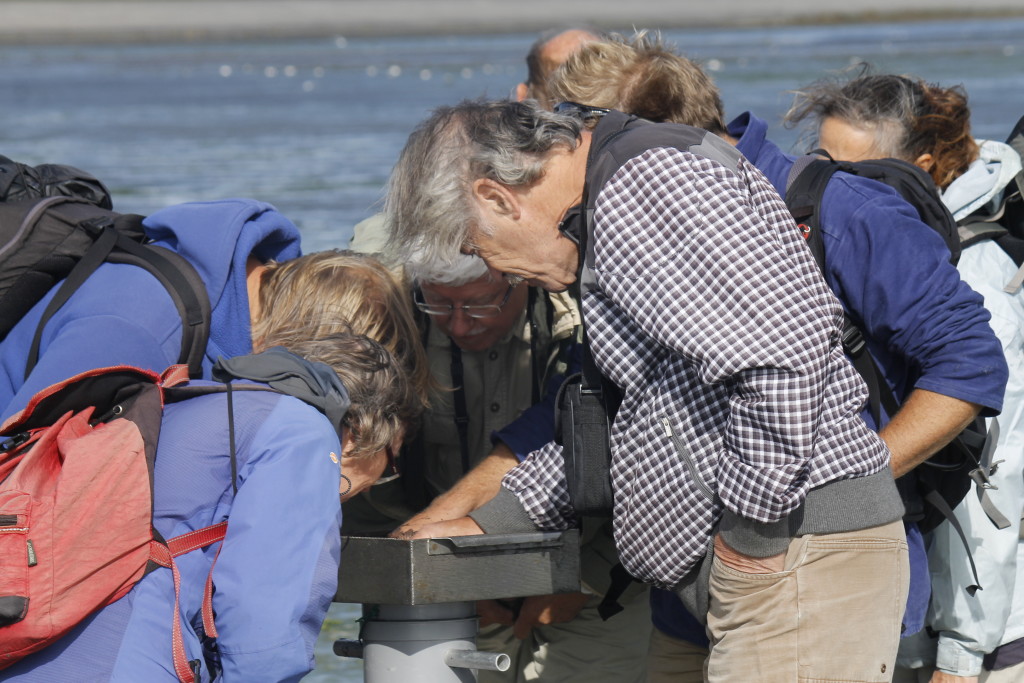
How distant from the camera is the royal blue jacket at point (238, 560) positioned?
2.24 metres

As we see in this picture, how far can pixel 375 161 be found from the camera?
13.5 m

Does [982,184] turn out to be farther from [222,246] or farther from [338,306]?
[222,246]

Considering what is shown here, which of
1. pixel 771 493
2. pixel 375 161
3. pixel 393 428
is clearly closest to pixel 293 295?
pixel 393 428

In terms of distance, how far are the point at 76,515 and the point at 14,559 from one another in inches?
4.6

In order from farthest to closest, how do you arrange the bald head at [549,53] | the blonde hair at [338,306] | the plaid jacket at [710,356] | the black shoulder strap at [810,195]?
the bald head at [549,53] → the blonde hair at [338,306] → the black shoulder strap at [810,195] → the plaid jacket at [710,356]

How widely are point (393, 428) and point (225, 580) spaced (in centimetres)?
59

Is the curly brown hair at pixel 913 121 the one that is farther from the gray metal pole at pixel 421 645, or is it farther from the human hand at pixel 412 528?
the gray metal pole at pixel 421 645

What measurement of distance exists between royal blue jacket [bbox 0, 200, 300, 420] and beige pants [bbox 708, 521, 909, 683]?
1230 mm

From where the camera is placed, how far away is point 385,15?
61844mm

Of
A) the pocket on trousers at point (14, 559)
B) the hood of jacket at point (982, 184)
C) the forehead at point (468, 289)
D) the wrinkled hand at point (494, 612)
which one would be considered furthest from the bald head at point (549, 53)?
the pocket on trousers at point (14, 559)

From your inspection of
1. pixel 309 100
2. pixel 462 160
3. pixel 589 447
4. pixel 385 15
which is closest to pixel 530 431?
pixel 589 447

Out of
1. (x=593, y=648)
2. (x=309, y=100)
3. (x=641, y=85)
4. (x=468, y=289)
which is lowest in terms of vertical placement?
(x=309, y=100)

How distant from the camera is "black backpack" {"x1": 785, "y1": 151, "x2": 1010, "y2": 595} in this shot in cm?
267

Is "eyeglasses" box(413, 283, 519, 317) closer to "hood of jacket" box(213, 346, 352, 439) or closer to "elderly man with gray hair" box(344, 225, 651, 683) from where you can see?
"elderly man with gray hair" box(344, 225, 651, 683)
